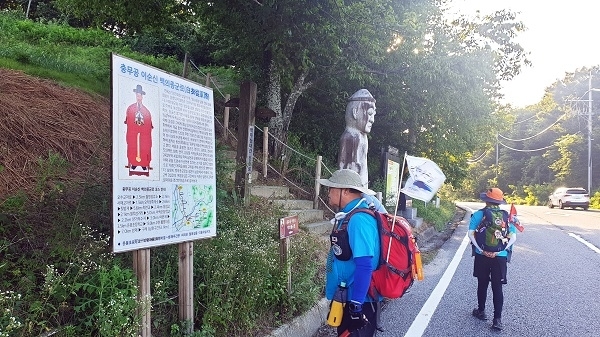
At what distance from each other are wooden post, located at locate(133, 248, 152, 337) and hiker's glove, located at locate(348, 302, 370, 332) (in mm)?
1417

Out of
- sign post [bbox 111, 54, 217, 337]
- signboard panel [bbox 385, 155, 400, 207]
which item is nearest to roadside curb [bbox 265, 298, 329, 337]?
sign post [bbox 111, 54, 217, 337]

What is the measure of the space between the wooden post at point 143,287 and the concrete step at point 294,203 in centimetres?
488

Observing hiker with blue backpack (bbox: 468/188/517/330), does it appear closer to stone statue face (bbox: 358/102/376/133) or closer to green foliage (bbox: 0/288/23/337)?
stone statue face (bbox: 358/102/376/133)

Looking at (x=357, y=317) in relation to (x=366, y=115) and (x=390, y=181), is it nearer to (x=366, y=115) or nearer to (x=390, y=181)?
(x=366, y=115)

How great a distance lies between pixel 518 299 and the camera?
6812 millimetres

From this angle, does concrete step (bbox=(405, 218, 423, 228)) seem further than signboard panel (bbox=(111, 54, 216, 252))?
Yes

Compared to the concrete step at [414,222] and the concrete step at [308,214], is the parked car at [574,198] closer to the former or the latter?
the concrete step at [414,222]

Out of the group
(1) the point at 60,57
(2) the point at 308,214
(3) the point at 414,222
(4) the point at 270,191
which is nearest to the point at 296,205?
(2) the point at 308,214

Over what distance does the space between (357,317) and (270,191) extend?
6.15 metres

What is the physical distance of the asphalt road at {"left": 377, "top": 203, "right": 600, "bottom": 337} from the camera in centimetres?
546

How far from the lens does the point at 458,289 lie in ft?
23.9

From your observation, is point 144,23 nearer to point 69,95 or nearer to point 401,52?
point 69,95

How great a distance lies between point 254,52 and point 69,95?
5782mm

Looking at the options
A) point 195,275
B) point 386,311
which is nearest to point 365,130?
point 386,311
